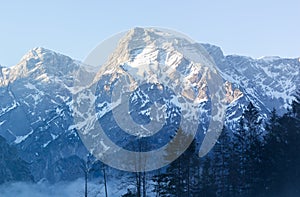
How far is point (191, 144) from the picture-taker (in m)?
77.2

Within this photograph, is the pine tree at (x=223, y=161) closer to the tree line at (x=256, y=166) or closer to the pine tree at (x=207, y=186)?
the tree line at (x=256, y=166)

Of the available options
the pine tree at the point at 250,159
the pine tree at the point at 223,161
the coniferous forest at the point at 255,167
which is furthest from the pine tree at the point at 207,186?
the pine tree at the point at 250,159

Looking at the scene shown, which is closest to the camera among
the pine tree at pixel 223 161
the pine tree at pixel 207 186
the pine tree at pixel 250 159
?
the pine tree at pixel 250 159

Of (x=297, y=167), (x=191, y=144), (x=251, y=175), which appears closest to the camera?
(x=297, y=167)

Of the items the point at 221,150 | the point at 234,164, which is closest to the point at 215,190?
the point at 234,164

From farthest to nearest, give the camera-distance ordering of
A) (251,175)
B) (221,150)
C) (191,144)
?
(221,150)
(251,175)
(191,144)

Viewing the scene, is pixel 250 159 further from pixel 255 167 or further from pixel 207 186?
pixel 207 186

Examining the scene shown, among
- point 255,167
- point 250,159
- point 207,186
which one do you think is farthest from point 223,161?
point 255,167

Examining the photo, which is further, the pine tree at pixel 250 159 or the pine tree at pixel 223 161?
the pine tree at pixel 223 161

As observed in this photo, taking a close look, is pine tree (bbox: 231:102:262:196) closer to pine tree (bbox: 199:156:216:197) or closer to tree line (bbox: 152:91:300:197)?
tree line (bbox: 152:91:300:197)

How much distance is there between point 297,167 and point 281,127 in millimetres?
7589

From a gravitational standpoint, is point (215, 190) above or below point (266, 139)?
below

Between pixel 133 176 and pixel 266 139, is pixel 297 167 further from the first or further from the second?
pixel 133 176

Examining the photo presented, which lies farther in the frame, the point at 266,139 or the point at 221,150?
the point at 221,150
